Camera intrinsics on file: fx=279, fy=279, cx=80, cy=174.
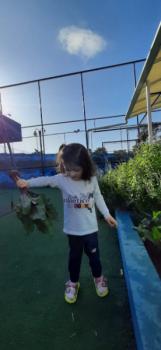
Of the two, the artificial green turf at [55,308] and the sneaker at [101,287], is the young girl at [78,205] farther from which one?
the artificial green turf at [55,308]

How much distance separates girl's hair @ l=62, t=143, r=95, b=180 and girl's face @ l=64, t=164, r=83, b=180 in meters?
0.02

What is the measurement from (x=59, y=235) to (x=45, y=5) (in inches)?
253

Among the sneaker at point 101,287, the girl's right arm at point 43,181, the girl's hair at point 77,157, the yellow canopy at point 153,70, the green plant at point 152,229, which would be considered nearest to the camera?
the green plant at point 152,229

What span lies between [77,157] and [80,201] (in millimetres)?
367

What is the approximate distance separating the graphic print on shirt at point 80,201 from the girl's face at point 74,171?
0.15m

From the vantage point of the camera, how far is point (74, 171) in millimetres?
2113

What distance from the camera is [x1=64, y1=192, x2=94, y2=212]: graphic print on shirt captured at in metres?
2.20

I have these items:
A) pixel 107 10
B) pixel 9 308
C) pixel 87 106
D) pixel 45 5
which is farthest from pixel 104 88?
pixel 9 308

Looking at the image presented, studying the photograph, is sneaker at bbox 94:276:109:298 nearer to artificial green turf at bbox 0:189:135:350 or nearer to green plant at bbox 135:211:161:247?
artificial green turf at bbox 0:189:135:350

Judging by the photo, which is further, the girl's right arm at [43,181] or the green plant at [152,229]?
the girl's right arm at [43,181]

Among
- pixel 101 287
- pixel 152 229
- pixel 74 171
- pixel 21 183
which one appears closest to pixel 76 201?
pixel 74 171

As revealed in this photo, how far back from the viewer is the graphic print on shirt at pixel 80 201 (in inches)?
86.7

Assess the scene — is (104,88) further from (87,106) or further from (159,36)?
(159,36)

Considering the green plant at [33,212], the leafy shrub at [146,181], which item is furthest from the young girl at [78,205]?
the leafy shrub at [146,181]
